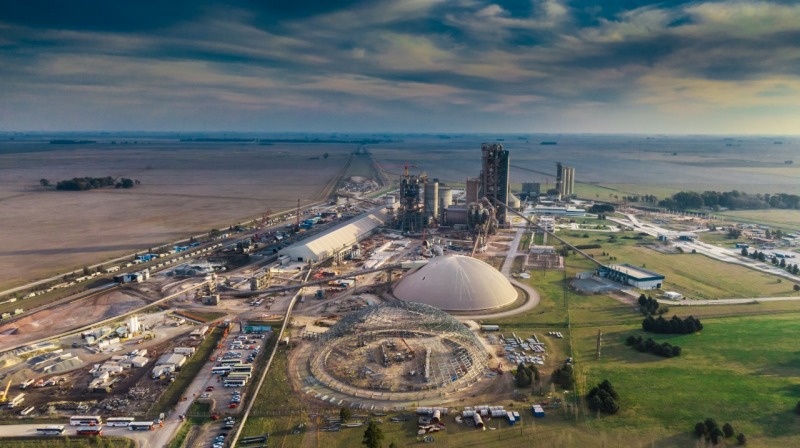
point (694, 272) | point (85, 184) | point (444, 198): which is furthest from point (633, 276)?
point (85, 184)

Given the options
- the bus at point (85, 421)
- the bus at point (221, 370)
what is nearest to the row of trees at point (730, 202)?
the bus at point (221, 370)

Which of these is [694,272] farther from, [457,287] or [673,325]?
[457,287]

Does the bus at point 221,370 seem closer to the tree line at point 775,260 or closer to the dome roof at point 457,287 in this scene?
the dome roof at point 457,287

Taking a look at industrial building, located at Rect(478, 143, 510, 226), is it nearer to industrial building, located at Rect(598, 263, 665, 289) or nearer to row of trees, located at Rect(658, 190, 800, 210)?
industrial building, located at Rect(598, 263, 665, 289)

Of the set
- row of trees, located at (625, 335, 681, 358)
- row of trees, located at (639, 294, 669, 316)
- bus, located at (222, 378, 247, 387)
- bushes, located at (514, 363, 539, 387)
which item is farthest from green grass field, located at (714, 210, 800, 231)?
bus, located at (222, 378, 247, 387)

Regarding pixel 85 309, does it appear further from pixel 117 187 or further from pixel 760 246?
pixel 117 187

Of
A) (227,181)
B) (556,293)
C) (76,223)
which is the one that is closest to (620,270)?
(556,293)
